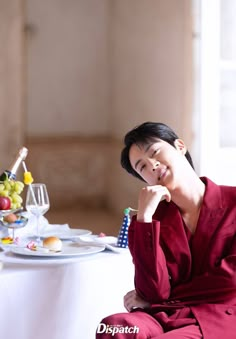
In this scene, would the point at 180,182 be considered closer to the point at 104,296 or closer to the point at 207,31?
the point at 104,296

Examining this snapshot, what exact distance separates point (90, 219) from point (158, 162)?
3.59 metres

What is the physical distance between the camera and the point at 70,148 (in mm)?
5695

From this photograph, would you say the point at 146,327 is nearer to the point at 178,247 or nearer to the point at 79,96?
the point at 178,247

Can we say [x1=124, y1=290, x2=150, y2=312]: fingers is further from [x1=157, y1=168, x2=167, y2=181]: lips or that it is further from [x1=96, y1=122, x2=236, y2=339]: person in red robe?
[x1=157, y1=168, x2=167, y2=181]: lips

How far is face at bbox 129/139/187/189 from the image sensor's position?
1.71 m

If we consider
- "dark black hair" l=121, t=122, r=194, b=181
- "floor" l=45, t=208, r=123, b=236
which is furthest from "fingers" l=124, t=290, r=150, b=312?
"floor" l=45, t=208, r=123, b=236

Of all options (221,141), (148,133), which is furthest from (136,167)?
(221,141)

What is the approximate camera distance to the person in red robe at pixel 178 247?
1573 millimetres

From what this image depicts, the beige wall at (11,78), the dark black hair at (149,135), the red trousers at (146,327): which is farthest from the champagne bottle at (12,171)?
the beige wall at (11,78)

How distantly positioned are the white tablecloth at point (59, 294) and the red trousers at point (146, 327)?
24cm

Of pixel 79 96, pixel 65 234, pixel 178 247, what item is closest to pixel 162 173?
pixel 178 247

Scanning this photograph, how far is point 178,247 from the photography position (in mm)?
1671

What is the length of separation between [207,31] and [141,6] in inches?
52.5

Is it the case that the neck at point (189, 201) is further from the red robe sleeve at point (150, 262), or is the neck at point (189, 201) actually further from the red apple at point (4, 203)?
the red apple at point (4, 203)
